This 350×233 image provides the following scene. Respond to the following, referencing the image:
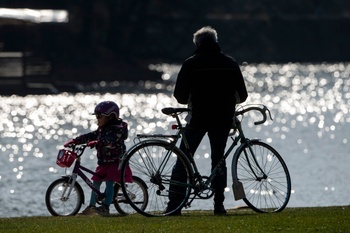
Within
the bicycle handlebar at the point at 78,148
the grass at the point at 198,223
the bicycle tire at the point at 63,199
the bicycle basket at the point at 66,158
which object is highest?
the bicycle handlebar at the point at 78,148

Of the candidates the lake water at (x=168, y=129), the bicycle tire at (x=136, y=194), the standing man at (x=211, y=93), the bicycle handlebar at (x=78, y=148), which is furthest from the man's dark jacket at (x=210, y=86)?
the lake water at (x=168, y=129)

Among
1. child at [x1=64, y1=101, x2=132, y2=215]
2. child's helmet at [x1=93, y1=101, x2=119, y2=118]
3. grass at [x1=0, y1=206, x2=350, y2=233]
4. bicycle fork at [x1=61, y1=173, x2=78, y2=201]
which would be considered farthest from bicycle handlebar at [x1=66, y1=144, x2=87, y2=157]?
grass at [x1=0, y1=206, x2=350, y2=233]

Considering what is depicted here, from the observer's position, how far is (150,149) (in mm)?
11719

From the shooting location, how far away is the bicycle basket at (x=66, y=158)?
1286 centimetres

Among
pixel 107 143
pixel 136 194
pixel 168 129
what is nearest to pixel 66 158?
pixel 107 143

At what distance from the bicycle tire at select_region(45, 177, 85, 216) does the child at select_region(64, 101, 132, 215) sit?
9.2 inches

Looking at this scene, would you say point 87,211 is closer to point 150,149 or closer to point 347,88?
point 150,149

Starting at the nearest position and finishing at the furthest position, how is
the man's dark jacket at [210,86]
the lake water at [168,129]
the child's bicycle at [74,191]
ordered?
the man's dark jacket at [210,86]
the child's bicycle at [74,191]
the lake water at [168,129]

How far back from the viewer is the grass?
35.1 feet

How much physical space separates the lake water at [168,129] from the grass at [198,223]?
851 centimetres

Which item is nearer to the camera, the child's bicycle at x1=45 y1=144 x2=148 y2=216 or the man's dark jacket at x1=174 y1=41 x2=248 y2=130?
the man's dark jacket at x1=174 y1=41 x2=248 y2=130

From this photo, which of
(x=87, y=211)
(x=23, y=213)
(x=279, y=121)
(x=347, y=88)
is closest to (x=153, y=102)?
(x=279, y=121)

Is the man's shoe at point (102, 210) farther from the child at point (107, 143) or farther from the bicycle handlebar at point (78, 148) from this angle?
the bicycle handlebar at point (78, 148)

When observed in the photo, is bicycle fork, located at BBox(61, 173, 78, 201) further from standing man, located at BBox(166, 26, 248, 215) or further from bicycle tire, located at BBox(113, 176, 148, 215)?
standing man, located at BBox(166, 26, 248, 215)
